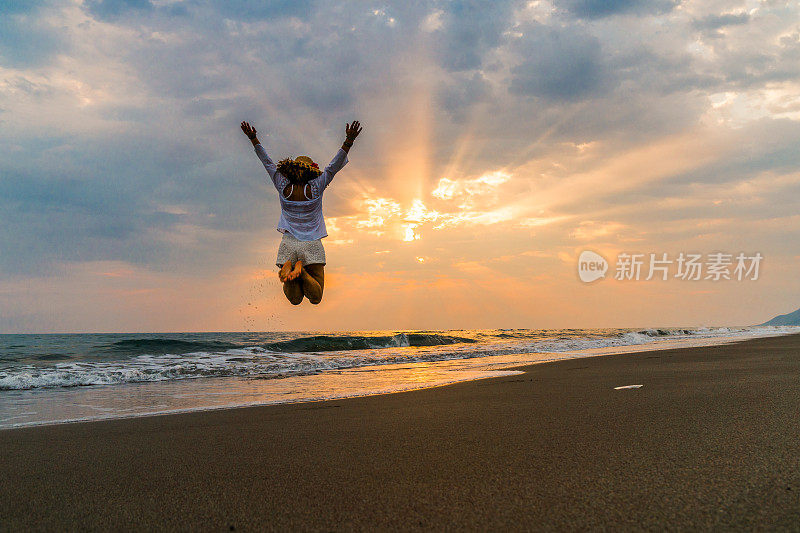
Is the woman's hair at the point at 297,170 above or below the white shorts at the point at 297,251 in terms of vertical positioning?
above

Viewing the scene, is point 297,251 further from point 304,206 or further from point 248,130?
point 248,130

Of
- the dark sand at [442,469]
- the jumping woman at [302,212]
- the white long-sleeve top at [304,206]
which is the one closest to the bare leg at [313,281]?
the jumping woman at [302,212]

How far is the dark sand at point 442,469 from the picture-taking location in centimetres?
199

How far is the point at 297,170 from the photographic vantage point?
595 centimetres

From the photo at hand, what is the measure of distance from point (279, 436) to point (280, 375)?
8.37 metres

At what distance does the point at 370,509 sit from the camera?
2.12m

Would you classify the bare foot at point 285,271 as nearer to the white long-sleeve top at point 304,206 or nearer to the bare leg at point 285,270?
the bare leg at point 285,270

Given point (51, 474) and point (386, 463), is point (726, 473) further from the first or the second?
point (51, 474)

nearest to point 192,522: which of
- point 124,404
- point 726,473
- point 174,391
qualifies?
point 726,473

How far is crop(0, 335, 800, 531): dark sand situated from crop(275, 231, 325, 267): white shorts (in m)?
1.95

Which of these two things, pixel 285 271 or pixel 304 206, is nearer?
pixel 285 271

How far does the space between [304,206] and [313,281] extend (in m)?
0.92

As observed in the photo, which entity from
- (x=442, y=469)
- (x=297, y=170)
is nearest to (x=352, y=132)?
(x=297, y=170)

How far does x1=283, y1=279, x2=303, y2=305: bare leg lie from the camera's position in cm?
582
